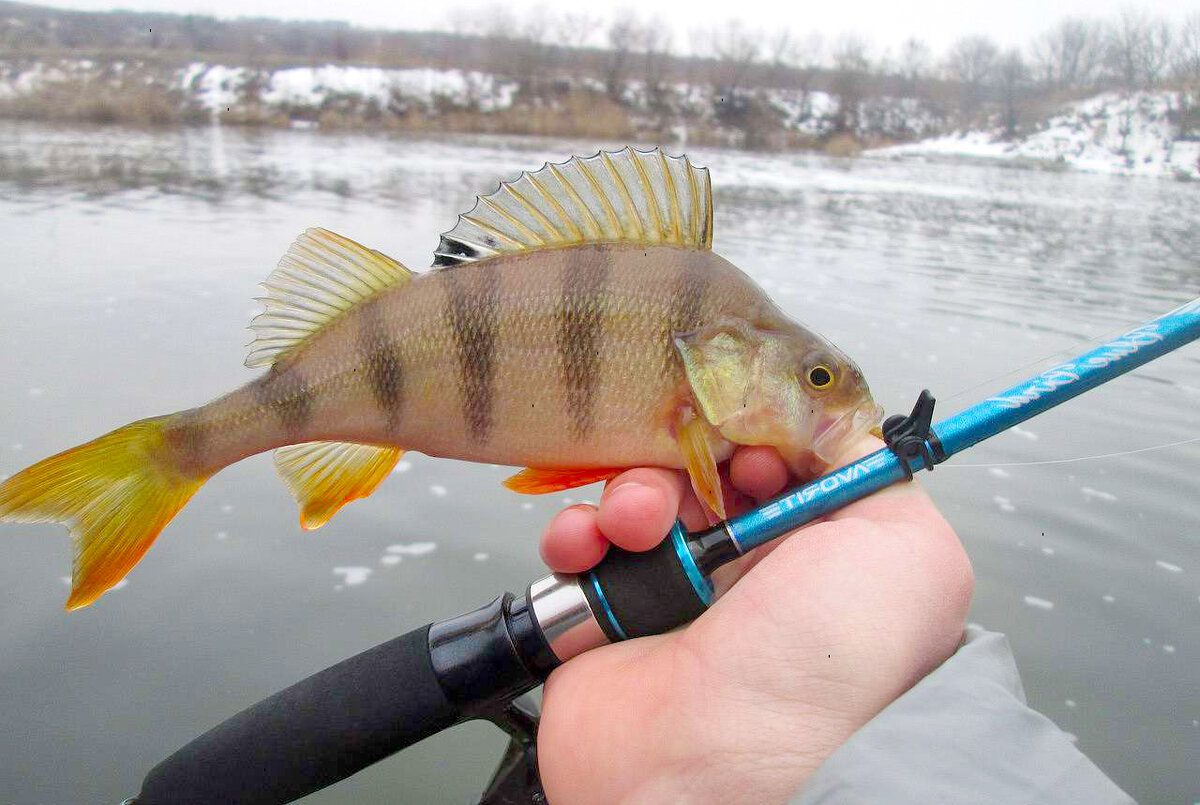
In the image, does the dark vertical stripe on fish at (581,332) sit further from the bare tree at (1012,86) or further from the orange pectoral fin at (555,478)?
the bare tree at (1012,86)

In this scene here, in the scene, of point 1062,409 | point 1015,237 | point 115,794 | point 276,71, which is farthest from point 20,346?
point 276,71

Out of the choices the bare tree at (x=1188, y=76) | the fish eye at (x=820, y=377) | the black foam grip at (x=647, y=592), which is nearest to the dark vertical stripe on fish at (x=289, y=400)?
the black foam grip at (x=647, y=592)

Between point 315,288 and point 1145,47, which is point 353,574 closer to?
point 315,288

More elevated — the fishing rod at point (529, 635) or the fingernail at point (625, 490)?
the fingernail at point (625, 490)

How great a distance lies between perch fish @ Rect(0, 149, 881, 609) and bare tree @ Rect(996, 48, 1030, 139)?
32.5 meters

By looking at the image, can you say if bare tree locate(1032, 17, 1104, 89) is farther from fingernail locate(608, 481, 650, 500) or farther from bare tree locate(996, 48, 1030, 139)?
fingernail locate(608, 481, 650, 500)

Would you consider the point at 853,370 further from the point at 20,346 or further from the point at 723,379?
the point at 20,346

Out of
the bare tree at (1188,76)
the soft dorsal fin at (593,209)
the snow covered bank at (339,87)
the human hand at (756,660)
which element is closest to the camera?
the human hand at (756,660)

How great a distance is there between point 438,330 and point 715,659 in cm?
65

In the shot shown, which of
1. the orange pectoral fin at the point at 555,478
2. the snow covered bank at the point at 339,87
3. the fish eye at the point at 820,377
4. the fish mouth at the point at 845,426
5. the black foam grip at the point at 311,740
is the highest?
the snow covered bank at the point at 339,87

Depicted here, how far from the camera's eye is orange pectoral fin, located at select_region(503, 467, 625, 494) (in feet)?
4.53

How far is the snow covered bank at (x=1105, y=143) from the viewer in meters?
15.4

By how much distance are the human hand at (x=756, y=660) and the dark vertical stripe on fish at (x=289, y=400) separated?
42 cm

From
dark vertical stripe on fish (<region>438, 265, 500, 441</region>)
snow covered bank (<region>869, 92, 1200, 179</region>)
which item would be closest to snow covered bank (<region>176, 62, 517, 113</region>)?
snow covered bank (<region>869, 92, 1200, 179</region>)
